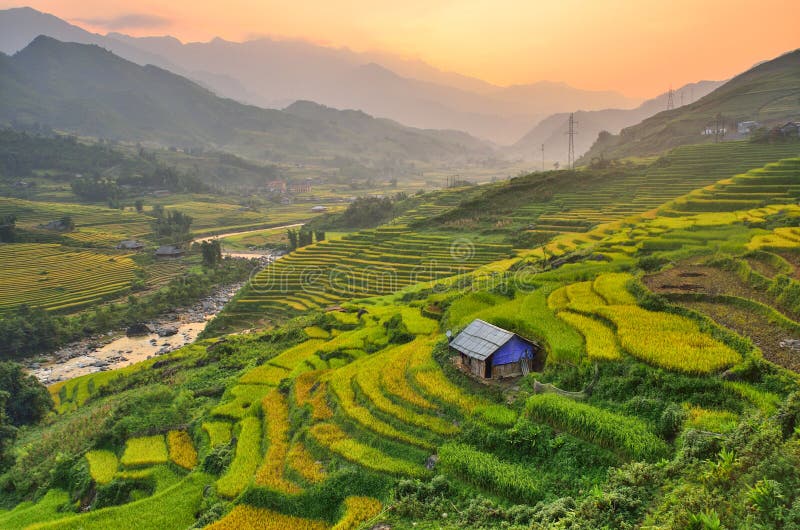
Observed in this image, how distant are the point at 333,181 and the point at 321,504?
150 meters

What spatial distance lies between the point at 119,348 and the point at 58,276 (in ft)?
63.3

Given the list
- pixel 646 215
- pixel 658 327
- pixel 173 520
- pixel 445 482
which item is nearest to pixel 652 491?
pixel 445 482

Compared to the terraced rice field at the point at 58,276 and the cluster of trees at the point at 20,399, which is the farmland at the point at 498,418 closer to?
the cluster of trees at the point at 20,399

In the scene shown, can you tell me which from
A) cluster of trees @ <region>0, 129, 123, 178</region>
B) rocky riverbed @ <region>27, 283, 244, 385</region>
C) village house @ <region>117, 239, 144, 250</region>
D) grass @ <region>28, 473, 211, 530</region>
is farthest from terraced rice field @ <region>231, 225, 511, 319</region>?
cluster of trees @ <region>0, 129, 123, 178</region>

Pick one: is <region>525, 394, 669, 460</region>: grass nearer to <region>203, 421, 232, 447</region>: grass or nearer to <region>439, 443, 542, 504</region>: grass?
<region>439, 443, 542, 504</region>: grass

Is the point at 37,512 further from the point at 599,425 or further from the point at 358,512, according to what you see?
the point at 599,425

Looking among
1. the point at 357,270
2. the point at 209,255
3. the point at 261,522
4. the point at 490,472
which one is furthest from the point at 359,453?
the point at 209,255

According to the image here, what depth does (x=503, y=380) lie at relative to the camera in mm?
13586

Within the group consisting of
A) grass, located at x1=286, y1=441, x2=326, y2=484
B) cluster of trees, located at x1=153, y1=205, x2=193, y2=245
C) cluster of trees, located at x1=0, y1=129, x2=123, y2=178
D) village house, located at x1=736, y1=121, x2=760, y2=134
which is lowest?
grass, located at x1=286, y1=441, x2=326, y2=484

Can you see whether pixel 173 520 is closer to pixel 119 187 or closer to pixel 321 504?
pixel 321 504

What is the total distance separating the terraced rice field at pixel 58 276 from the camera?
4381 centimetres

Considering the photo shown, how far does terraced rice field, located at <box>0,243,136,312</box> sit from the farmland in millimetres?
23250

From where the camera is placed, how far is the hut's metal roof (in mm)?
13422

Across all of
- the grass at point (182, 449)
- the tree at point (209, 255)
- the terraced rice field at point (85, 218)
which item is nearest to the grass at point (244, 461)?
the grass at point (182, 449)
